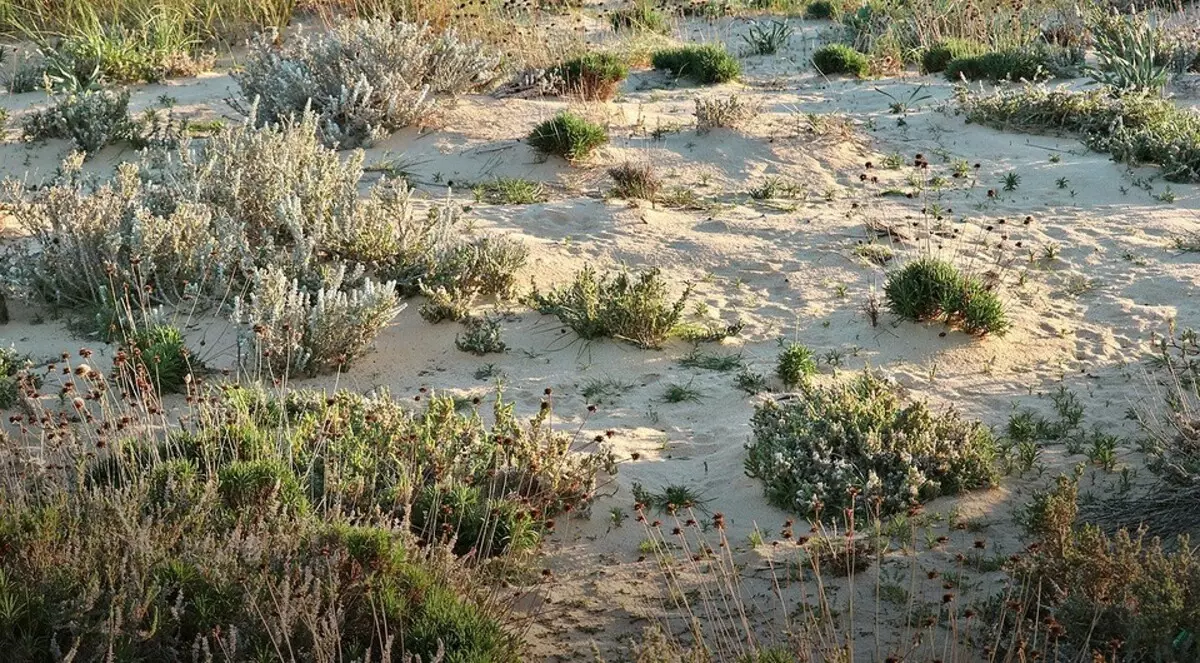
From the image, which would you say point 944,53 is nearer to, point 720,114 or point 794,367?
point 720,114

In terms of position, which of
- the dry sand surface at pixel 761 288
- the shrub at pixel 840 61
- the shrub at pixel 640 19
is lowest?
the dry sand surface at pixel 761 288

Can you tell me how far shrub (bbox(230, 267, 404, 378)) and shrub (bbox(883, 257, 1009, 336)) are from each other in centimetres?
280

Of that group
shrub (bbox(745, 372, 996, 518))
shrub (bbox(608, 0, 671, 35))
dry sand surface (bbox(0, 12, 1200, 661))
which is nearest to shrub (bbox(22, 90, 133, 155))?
dry sand surface (bbox(0, 12, 1200, 661))

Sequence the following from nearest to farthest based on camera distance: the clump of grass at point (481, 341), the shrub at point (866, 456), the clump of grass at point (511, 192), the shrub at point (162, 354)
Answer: the shrub at point (866, 456), the shrub at point (162, 354), the clump of grass at point (481, 341), the clump of grass at point (511, 192)

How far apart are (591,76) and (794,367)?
5.00 meters

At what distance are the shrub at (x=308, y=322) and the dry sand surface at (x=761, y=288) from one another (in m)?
0.18

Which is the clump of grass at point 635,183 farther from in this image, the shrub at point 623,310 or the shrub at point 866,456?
the shrub at point 866,456

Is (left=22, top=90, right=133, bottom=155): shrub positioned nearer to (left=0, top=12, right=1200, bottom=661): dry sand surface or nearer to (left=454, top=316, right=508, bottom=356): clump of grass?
(left=0, top=12, right=1200, bottom=661): dry sand surface

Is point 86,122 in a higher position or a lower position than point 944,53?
higher

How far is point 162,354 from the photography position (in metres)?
5.90

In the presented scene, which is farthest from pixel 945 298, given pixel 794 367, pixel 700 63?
pixel 700 63

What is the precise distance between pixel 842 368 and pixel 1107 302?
1.91 m

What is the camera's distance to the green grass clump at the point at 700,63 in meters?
11.5

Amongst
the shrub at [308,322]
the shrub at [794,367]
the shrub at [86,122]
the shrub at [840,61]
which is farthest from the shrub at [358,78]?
the shrub at [794,367]
